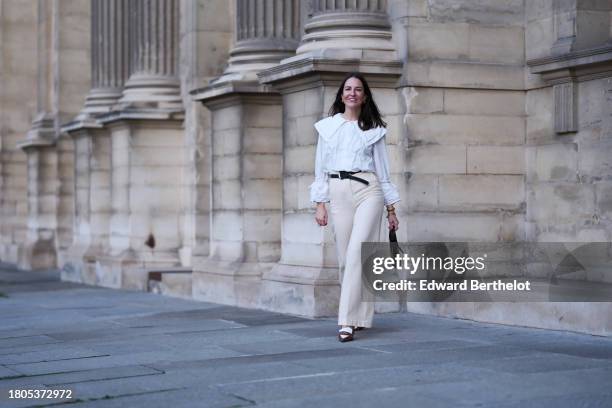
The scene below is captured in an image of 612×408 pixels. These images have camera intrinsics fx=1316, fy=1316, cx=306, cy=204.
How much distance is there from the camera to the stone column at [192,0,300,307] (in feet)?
49.2

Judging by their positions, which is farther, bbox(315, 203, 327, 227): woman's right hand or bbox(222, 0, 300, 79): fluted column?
bbox(222, 0, 300, 79): fluted column

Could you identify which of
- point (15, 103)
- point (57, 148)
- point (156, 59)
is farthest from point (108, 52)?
point (15, 103)

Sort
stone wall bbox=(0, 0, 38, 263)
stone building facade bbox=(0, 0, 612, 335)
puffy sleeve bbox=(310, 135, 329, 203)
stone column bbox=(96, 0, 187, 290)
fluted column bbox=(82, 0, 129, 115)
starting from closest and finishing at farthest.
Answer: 1. puffy sleeve bbox=(310, 135, 329, 203)
2. stone building facade bbox=(0, 0, 612, 335)
3. stone column bbox=(96, 0, 187, 290)
4. fluted column bbox=(82, 0, 129, 115)
5. stone wall bbox=(0, 0, 38, 263)

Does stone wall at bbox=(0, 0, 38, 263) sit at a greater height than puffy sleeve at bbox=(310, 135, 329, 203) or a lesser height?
greater

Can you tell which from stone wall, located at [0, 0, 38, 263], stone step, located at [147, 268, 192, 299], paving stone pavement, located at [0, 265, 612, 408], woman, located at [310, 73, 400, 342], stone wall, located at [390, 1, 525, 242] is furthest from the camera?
stone wall, located at [0, 0, 38, 263]

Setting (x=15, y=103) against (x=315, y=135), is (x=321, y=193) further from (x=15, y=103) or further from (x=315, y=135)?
(x=15, y=103)

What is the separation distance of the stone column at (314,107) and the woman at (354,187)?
2.30m

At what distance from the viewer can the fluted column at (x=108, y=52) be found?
20844 mm

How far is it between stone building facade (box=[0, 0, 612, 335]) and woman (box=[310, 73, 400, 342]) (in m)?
1.82

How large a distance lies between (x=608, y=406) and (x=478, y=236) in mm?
6076

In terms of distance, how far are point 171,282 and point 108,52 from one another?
5.46 metres

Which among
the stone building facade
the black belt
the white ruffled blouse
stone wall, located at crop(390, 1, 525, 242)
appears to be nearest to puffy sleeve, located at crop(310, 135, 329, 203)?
the white ruffled blouse

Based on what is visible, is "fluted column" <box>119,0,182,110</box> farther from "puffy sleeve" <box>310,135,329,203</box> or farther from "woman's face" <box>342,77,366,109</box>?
"woman's face" <box>342,77,366,109</box>

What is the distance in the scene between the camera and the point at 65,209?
25312mm
